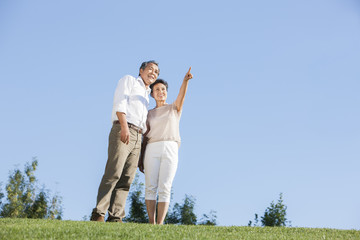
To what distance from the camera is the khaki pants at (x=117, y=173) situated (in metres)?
6.95

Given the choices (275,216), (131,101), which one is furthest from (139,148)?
(275,216)

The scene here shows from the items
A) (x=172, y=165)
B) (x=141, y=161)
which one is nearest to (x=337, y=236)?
(x=172, y=165)

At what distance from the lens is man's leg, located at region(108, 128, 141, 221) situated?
7.24m

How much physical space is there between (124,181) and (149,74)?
2.21 meters

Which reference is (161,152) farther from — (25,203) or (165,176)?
(25,203)

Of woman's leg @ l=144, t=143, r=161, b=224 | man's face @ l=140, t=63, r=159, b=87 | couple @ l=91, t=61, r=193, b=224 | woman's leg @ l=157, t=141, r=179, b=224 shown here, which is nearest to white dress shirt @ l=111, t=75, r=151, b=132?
couple @ l=91, t=61, r=193, b=224

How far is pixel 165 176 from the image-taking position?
23.2 feet

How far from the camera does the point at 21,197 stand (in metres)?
26.6

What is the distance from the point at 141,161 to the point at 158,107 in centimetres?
115

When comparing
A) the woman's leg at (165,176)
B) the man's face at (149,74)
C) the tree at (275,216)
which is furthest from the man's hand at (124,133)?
the tree at (275,216)

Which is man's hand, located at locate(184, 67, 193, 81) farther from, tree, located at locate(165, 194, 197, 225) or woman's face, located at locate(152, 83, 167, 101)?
tree, located at locate(165, 194, 197, 225)

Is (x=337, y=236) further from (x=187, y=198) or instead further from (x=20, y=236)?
(x=187, y=198)

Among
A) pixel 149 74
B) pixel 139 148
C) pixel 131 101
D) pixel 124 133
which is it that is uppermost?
pixel 149 74

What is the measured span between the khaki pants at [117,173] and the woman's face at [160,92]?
0.91 metres
